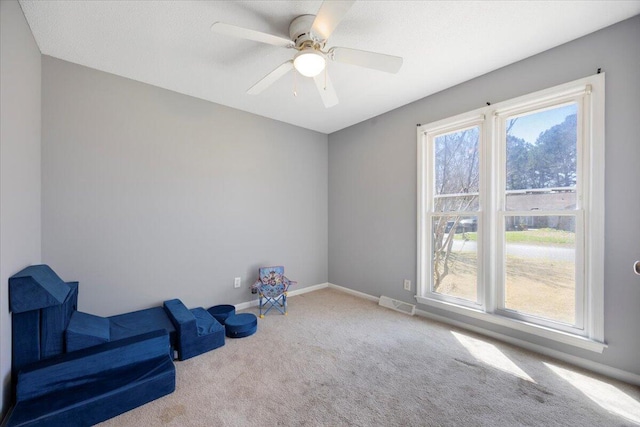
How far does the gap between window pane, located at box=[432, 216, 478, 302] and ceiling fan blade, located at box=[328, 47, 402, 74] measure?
180 cm

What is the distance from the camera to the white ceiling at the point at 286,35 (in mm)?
1690

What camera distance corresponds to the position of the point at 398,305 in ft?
10.5

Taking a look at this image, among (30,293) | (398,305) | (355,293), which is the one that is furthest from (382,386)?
(30,293)

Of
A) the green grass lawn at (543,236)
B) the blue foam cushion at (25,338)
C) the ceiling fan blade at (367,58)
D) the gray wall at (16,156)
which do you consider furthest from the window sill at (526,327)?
the gray wall at (16,156)

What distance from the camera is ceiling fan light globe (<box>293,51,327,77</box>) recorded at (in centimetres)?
170

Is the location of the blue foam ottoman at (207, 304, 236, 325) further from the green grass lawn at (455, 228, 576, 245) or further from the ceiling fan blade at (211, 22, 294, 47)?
the green grass lawn at (455, 228, 576, 245)

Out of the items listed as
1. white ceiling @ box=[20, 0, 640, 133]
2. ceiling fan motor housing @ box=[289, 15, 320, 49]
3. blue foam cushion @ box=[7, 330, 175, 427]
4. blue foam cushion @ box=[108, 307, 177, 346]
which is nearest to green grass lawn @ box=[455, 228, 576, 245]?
white ceiling @ box=[20, 0, 640, 133]

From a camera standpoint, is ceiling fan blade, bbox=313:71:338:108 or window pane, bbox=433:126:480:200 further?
window pane, bbox=433:126:480:200

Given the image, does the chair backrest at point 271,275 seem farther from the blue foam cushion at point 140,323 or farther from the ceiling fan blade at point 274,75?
the ceiling fan blade at point 274,75

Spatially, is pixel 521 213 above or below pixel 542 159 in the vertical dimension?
below

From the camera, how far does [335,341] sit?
2445 mm

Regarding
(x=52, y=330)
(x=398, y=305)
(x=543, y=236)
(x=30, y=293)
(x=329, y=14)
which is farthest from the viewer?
(x=398, y=305)

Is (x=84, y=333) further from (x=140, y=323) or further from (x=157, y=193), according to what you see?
(x=157, y=193)

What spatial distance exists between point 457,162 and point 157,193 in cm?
330
